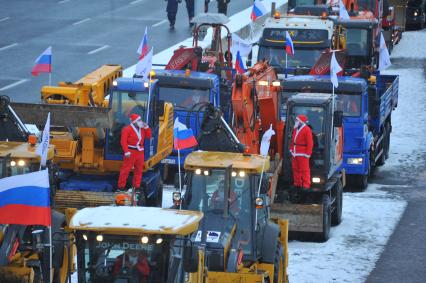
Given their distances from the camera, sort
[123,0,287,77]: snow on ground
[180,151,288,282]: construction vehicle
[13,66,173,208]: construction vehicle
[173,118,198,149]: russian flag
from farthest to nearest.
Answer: [123,0,287,77]: snow on ground
[13,66,173,208]: construction vehicle
[173,118,198,149]: russian flag
[180,151,288,282]: construction vehicle

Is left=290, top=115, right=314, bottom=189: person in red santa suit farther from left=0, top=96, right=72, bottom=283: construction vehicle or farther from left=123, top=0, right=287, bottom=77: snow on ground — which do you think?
left=123, top=0, right=287, bottom=77: snow on ground

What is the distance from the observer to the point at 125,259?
44.8 ft

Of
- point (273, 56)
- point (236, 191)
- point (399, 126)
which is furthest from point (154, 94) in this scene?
A: point (399, 126)

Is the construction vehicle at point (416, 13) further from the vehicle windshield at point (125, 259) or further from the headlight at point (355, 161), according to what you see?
the vehicle windshield at point (125, 259)

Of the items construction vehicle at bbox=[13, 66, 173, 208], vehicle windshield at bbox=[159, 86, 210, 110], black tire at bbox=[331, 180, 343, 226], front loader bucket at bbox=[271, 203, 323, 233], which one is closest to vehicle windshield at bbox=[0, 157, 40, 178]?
construction vehicle at bbox=[13, 66, 173, 208]

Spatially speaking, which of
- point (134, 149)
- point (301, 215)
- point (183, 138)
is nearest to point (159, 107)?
point (134, 149)

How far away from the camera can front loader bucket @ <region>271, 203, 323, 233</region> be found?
72.4ft

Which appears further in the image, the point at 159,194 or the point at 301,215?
the point at 159,194

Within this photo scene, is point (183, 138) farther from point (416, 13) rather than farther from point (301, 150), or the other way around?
point (416, 13)

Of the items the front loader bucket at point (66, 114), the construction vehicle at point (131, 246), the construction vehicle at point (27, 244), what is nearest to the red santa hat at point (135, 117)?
the front loader bucket at point (66, 114)

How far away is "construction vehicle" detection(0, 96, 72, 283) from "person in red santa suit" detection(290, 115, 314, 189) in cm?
564

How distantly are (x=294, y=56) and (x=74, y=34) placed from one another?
13.4 m

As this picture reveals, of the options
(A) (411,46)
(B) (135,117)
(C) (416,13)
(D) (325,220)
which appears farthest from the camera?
(C) (416,13)

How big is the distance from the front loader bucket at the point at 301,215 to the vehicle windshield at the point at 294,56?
404 inches
